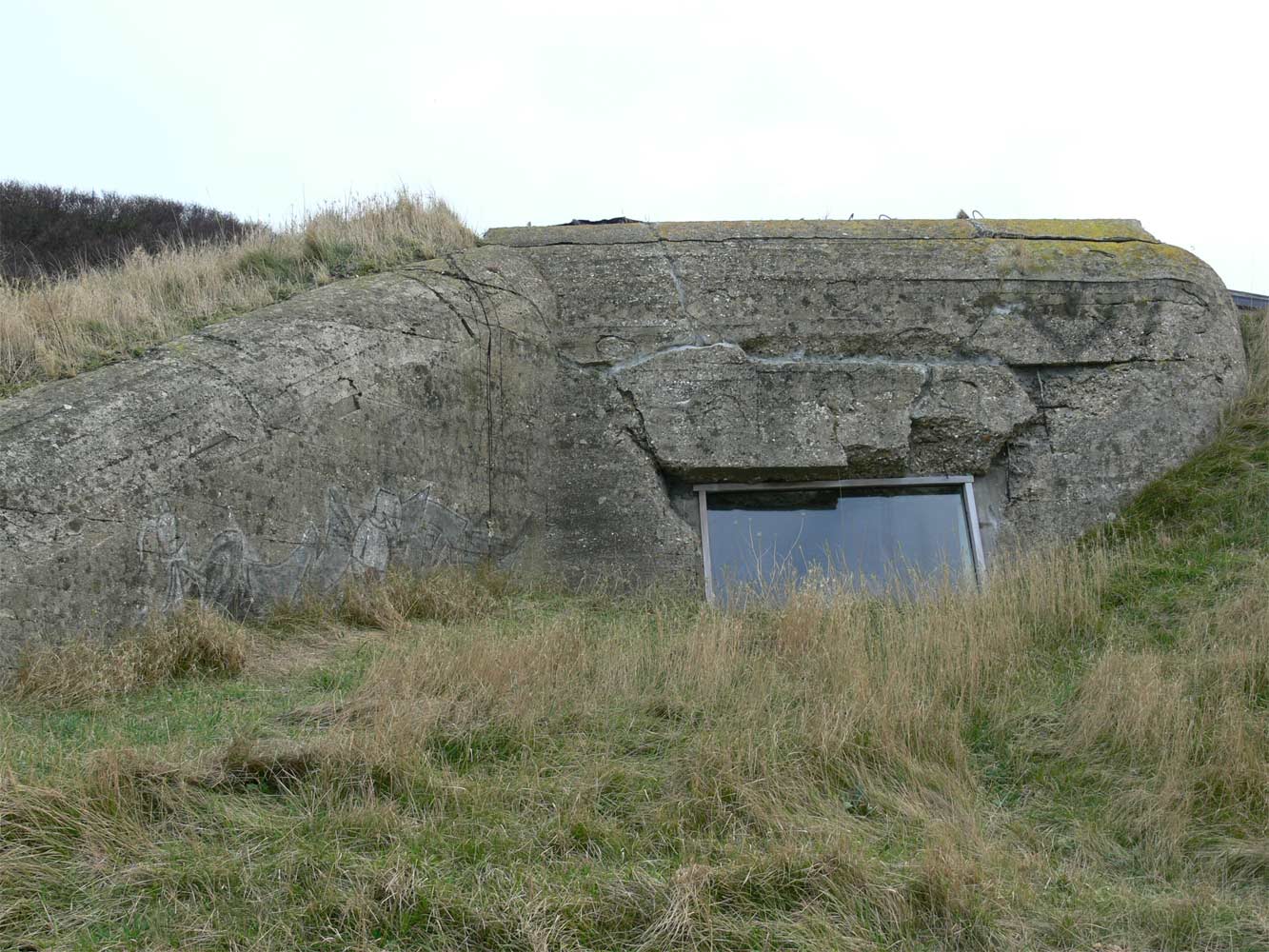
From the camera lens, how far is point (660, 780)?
4391 millimetres

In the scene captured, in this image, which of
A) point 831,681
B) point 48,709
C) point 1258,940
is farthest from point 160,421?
point 1258,940

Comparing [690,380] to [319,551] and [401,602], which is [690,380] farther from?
[319,551]

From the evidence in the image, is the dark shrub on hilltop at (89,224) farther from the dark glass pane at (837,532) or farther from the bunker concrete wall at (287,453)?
the dark glass pane at (837,532)

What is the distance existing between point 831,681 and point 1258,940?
208 cm

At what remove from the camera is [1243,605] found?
5805mm

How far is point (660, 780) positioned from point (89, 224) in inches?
647

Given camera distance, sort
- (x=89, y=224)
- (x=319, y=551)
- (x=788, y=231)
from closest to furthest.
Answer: (x=319, y=551) < (x=788, y=231) < (x=89, y=224)

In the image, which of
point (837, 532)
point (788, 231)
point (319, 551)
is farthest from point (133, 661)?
point (788, 231)

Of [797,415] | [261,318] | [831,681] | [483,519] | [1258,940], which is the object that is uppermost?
[261,318]

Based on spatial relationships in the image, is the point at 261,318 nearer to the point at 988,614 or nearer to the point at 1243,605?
the point at 988,614

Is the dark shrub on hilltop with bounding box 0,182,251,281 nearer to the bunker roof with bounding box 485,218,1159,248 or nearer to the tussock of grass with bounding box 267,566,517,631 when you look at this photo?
the bunker roof with bounding box 485,218,1159,248

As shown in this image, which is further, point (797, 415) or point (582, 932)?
point (797, 415)

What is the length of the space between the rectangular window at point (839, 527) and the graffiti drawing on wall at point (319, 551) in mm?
1705

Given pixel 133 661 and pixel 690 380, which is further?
pixel 690 380
